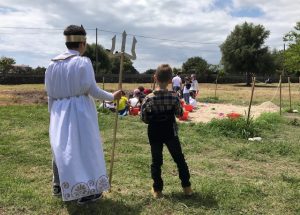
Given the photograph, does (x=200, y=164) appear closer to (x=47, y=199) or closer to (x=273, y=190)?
(x=273, y=190)

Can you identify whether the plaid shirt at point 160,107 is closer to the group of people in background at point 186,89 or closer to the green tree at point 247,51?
the group of people in background at point 186,89

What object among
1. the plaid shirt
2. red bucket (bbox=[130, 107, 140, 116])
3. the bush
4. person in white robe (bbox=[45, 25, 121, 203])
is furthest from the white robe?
red bucket (bbox=[130, 107, 140, 116])

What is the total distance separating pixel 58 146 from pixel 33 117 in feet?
28.7

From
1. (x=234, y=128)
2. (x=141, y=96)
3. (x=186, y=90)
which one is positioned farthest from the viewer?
(x=186, y=90)

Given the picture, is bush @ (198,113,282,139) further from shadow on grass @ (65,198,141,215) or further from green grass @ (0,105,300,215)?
shadow on grass @ (65,198,141,215)

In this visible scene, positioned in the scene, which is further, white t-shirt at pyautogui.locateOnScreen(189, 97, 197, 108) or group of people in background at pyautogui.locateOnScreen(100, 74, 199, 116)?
white t-shirt at pyautogui.locateOnScreen(189, 97, 197, 108)

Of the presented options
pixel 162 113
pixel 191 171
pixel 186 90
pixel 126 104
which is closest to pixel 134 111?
pixel 126 104

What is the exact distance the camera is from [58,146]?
458cm

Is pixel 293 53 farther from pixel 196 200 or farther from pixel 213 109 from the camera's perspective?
pixel 196 200

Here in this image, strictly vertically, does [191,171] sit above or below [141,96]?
below

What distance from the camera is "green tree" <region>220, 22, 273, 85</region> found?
2419 inches

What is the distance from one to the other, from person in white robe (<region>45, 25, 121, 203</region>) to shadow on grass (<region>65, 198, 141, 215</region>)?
0.16 meters

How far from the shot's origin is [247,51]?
200 feet

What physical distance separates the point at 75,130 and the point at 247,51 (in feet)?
193
